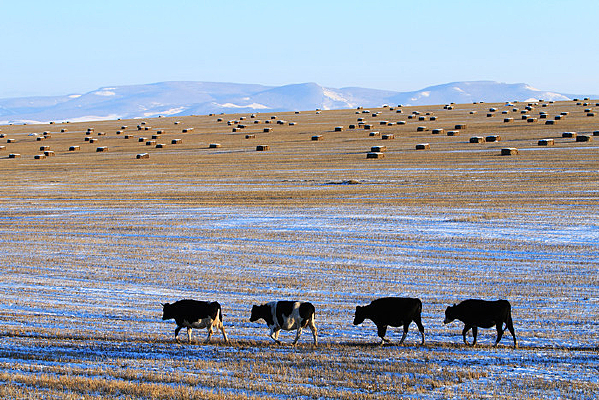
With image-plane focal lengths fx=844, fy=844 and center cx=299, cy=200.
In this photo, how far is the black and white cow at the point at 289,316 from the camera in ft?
46.6

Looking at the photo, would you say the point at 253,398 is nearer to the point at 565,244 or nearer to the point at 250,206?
the point at 565,244

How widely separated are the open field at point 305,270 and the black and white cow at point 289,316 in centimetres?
38

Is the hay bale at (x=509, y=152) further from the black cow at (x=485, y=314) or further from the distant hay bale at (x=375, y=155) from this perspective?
the black cow at (x=485, y=314)

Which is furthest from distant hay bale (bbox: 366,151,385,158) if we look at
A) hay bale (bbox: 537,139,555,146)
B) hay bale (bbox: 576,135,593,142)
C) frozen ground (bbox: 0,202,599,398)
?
frozen ground (bbox: 0,202,599,398)

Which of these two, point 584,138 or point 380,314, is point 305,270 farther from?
point 584,138

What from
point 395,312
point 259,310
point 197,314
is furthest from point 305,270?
point 395,312

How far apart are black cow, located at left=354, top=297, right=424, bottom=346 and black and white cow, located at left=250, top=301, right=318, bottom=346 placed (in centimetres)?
105

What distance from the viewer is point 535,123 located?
235 ft

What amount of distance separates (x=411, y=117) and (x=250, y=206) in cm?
6098

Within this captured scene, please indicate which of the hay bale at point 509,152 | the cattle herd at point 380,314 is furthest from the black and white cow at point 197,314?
the hay bale at point 509,152

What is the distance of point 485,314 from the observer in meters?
14.1

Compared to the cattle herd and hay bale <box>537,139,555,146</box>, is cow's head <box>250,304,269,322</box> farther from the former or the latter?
hay bale <box>537,139,555,146</box>

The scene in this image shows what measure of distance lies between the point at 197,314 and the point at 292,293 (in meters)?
4.37

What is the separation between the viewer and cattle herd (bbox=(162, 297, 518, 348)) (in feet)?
46.1
